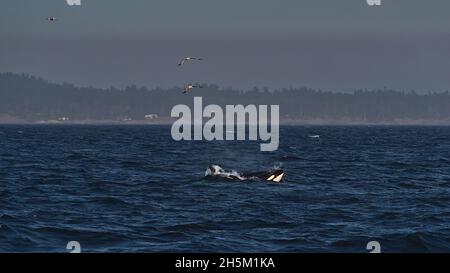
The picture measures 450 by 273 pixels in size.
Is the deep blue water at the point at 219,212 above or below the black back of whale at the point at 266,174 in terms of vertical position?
below

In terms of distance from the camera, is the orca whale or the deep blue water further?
the orca whale

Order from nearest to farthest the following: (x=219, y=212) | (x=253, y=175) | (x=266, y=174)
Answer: (x=219, y=212), (x=266, y=174), (x=253, y=175)

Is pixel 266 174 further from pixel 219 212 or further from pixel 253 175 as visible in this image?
pixel 219 212

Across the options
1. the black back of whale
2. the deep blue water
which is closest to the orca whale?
the black back of whale

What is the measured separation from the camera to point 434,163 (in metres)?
75.8

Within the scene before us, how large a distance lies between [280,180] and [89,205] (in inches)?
665

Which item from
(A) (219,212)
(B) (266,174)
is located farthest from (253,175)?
(A) (219,212)

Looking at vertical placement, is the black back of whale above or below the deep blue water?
above

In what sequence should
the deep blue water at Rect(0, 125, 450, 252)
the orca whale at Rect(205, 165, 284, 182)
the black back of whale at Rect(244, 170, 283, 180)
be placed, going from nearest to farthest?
1. the deep blue water at Rect(0, 125, 450, 252)
2. the orca whale at Rect(205, 165, 284, 182)
3. the black back of whale at Rect(244, 170, 283, 180)

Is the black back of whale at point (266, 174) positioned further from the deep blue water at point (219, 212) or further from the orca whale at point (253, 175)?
the deep blue water at point (219, 212)

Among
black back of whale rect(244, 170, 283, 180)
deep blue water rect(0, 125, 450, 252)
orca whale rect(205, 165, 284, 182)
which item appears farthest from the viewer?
black back of whale rect(244, 170, 283, 180)

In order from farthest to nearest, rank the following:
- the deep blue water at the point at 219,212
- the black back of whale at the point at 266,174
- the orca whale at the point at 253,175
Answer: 1. the black back of whale at the point at 266,174
2. the orca whale at the point at 253,175
3. the deep blue water at the point at 219,212

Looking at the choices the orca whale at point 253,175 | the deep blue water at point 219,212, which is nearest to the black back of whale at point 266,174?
the orca whale at point 253,175

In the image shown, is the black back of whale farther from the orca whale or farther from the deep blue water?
the deep blue water
